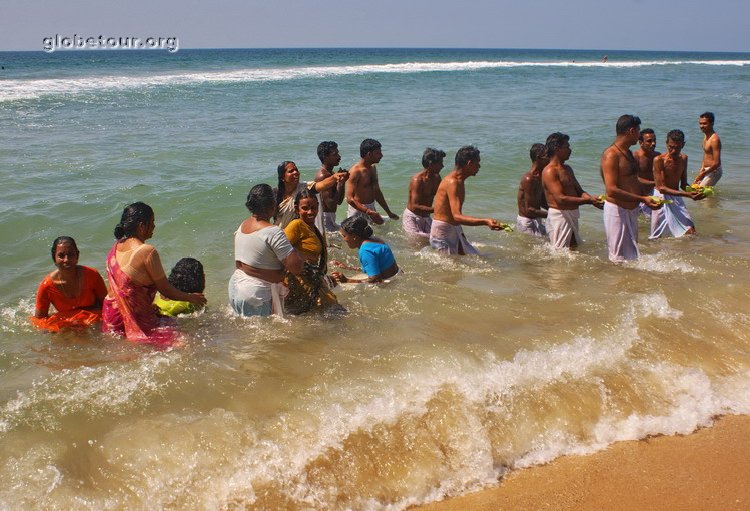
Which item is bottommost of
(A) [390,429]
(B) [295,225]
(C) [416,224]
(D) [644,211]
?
(A) [390,429]

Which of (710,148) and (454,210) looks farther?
(710,148)

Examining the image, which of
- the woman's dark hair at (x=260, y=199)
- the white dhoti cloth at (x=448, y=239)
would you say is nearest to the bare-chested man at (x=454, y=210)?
the white dhoti cloth at (x=448, y=239)

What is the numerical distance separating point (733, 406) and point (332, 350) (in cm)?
267

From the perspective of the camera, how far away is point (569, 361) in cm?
470

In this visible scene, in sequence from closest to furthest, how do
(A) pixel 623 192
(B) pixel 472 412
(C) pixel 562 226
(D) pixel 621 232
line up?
(B) pixel 472 412, (A) pixel 623 192, (D) pixel 621 232, (C) pixel 562 226

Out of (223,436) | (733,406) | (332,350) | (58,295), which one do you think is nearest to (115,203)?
(58,295)

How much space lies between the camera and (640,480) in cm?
372

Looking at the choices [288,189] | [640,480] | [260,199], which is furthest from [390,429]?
[288,189]

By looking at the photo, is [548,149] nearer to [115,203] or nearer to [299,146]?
[115,203]

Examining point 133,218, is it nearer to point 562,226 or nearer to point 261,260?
point 261,260

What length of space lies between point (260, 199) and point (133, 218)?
84 centimetres

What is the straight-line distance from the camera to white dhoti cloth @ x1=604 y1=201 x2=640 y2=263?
6871 mm

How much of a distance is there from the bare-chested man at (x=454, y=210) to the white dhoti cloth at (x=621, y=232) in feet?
4.14

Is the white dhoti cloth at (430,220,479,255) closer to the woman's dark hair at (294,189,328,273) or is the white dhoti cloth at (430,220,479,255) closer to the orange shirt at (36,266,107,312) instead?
the woman's dark hair at (294,189,328,273)
